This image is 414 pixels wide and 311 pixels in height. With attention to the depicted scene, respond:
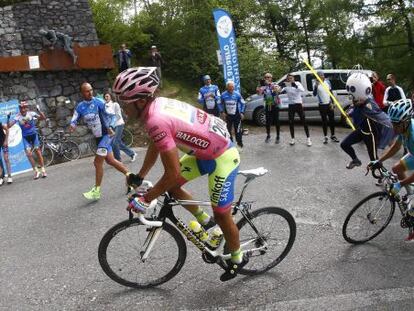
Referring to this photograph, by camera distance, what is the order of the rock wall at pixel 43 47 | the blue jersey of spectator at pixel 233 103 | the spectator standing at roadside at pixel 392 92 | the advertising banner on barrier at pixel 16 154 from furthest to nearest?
the rock wall at pixel 43 47
the advertising banner on barrier at pixel 16 154
the blue jersey of spectator at pixel 233 103
the spectator standing at roadside at pixel 392 92

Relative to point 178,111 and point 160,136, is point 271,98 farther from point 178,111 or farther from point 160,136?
point 160,136

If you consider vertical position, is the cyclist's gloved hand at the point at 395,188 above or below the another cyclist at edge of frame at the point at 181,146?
below

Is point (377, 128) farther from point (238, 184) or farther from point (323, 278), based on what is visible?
point (323, 278)

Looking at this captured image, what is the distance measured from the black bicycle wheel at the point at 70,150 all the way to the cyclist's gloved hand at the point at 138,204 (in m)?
9.88

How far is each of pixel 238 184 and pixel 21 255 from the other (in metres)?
3.78

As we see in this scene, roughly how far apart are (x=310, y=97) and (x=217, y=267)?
10604mm

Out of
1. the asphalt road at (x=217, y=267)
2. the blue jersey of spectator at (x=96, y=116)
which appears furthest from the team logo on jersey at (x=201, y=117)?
the blue jersey of spectator at (x=96, y=116)

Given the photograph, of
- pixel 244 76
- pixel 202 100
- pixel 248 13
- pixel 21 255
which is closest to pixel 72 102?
pixel 202 100

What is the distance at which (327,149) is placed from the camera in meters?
10.2

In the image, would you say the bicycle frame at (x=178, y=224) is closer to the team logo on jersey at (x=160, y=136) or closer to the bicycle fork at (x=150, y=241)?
the bicycle fork at (x=150, y=241)

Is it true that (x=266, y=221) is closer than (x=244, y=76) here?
Yes

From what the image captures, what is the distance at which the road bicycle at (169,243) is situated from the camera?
3.72 m

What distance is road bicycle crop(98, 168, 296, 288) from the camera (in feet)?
12.2

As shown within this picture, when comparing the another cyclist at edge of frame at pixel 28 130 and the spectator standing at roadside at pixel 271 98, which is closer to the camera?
the another cyclist at edge of frame at pixel 28 130
